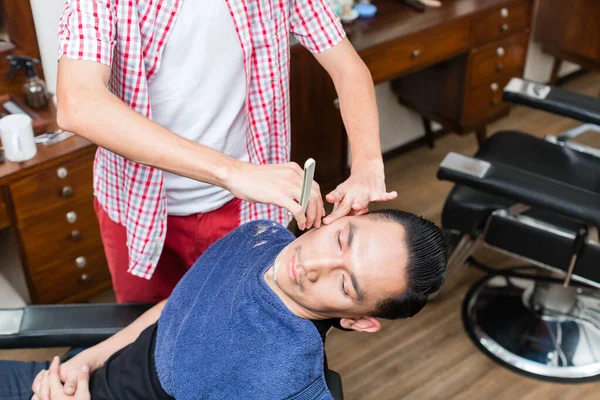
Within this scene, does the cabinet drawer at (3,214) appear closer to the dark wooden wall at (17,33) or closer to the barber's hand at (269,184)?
the dark wooden wall at (17,33)

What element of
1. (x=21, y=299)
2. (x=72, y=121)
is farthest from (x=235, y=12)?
(x=21, y=299)

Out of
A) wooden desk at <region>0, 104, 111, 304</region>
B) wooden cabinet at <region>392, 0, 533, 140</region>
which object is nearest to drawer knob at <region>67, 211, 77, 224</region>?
wooden desk at <region>0, 104, 111, 304</region>

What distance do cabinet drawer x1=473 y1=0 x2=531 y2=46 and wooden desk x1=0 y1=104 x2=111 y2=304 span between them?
1.47 meters

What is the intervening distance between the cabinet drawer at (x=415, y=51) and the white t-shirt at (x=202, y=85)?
3.59ft

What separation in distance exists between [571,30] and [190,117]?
8.42 feet

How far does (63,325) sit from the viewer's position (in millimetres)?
1513

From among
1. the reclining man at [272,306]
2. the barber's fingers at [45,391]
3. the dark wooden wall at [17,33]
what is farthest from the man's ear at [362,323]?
the dark wooden wall at [17,33]

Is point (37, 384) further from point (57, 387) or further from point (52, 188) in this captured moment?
point (52, 188)

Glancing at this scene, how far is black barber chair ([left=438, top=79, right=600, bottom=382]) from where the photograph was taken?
184 cm

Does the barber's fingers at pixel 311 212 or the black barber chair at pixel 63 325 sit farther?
the black barber chair at pixel 63 325

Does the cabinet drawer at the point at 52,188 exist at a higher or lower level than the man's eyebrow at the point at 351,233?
lower

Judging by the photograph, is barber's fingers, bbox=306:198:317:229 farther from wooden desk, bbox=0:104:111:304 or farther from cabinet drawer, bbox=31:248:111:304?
cabinet drawer, bbox=31:248:111:304

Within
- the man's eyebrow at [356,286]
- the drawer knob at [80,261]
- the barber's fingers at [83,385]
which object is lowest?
the drawer knob at [80,261]

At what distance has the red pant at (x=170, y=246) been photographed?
4.82 feet
